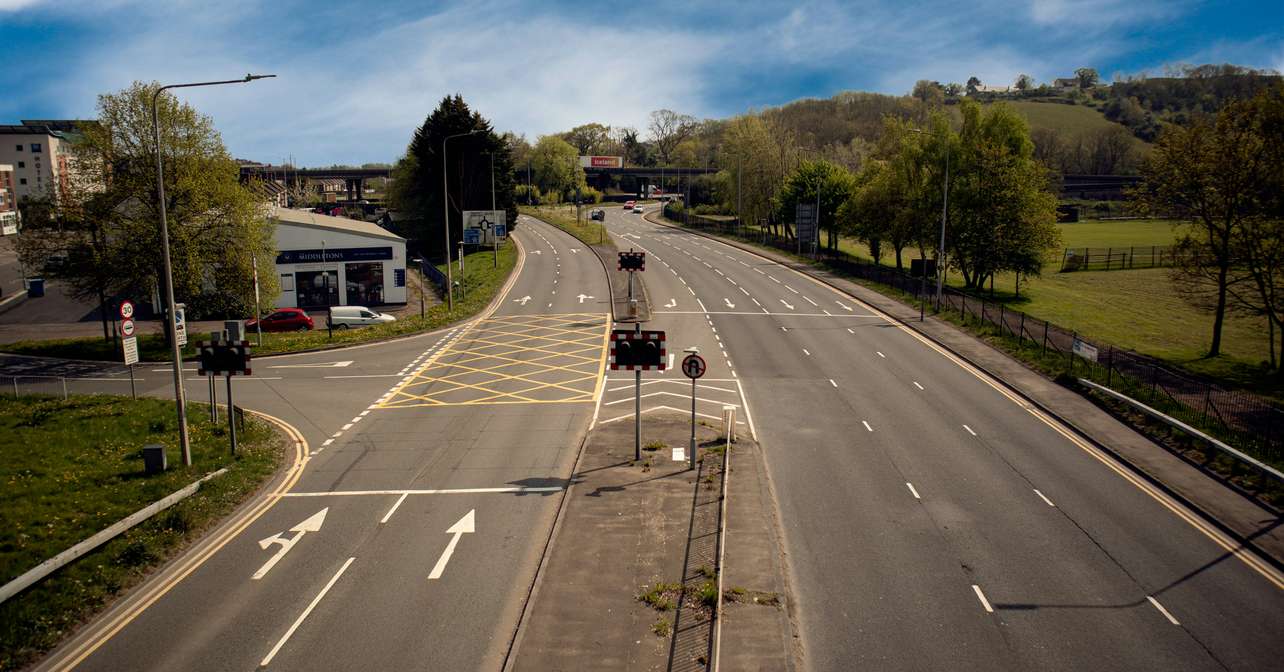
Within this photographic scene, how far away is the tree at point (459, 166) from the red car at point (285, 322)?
3583 cm

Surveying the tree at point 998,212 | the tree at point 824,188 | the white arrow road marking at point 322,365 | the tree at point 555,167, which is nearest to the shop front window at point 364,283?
the white arrow road marking at point 322,365

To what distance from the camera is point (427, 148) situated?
82.1 meters

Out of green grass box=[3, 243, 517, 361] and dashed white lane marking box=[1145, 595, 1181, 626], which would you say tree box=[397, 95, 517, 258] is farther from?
dashed white lane marking box=[1145, 595, 1181, 626]

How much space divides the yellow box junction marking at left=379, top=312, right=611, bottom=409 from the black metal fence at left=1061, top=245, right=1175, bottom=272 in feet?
190

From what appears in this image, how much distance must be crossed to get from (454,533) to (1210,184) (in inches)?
1580

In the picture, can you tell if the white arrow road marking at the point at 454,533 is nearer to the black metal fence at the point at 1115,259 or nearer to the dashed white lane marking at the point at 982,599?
the dashed white lane marking at the point at 982,599

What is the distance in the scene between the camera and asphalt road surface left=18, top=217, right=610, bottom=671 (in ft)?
41.4

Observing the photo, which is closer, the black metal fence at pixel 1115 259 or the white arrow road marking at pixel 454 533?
the white arrow road marking at pixel 454 533

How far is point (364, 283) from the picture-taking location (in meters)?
56.1

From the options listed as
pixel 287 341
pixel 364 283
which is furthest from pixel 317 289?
pixel 287 341

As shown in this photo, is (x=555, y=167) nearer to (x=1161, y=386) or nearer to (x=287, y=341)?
(x=287, y=341)

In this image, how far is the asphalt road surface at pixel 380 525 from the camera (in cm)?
1262

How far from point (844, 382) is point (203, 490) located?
73.0 ft

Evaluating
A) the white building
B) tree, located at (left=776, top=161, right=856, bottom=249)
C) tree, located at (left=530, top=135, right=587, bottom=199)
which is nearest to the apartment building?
tree, located at (left=530, top=135, right=587, bottom=199)
